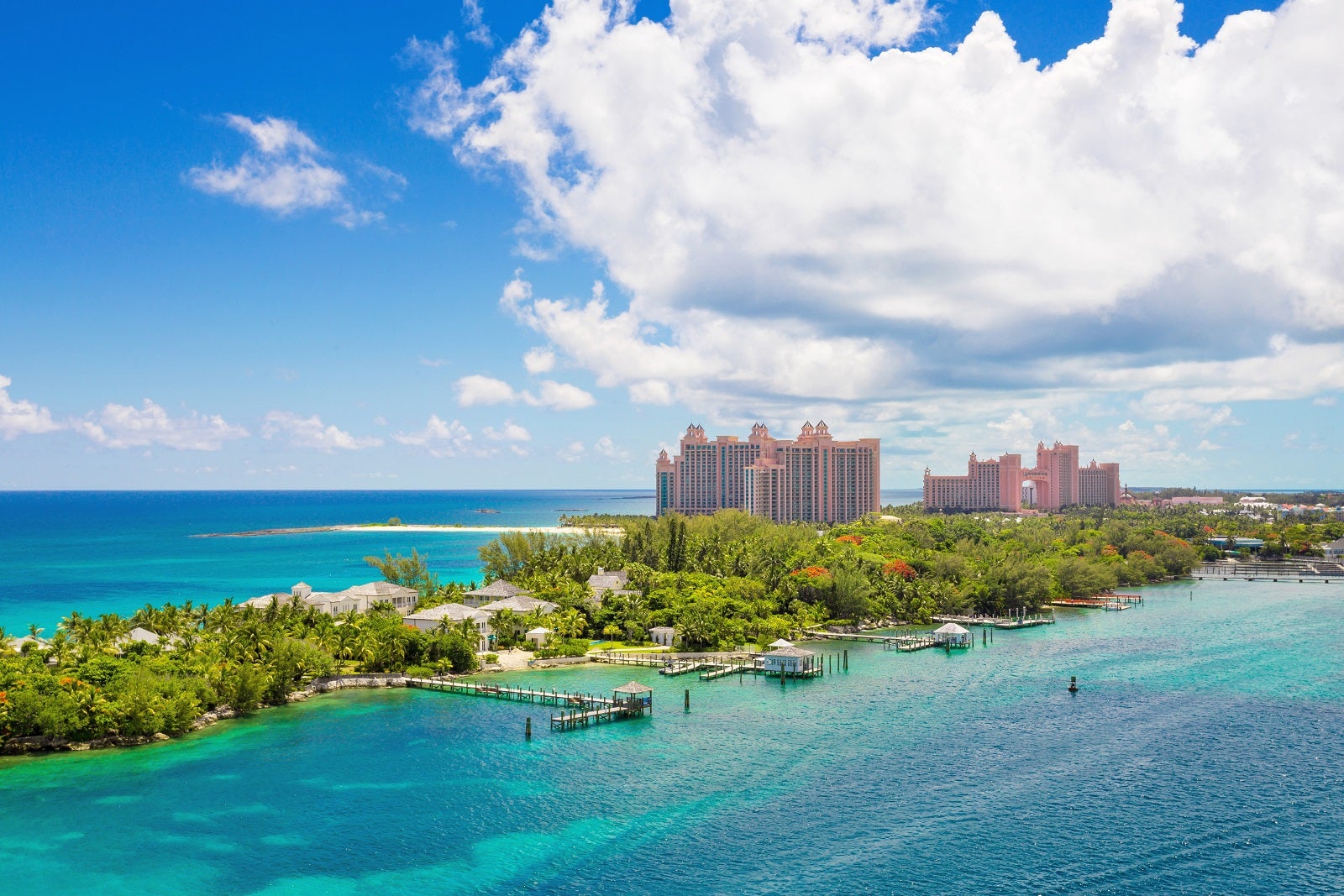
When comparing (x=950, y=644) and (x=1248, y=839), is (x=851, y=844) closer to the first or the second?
(x=1248, y=839)

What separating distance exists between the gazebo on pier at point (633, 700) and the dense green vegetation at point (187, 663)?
40.8 feet

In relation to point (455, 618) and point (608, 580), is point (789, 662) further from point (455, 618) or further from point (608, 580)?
point (608, 580)

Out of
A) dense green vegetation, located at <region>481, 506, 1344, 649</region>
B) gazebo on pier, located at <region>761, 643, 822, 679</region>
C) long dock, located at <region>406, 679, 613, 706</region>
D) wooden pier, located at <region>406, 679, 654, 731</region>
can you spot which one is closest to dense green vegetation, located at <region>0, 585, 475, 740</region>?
long dock, located at <region>406, 679, 613, 706</region>

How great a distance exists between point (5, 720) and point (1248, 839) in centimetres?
4663

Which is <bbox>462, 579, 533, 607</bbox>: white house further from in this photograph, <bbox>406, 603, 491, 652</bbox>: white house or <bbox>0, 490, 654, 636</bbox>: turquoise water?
<bbox>0, 490, 654, 636</bbox>: turquoise water

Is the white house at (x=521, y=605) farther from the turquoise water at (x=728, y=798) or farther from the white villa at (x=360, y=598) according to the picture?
the turquoise water at (x=728, y=798)

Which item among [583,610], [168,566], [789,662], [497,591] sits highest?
[497,591]

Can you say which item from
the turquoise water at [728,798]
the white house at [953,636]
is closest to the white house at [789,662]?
the turquoise water at [728,798]

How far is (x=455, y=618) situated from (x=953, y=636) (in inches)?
1410

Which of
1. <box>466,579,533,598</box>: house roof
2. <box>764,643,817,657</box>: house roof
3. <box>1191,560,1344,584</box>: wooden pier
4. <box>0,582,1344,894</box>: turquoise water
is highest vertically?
<box>466,579,533,598</box>: house roof

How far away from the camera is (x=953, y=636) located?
66250 mm

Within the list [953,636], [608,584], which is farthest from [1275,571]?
[608,584]

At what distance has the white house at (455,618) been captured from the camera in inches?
2355

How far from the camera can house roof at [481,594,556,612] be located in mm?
63312
